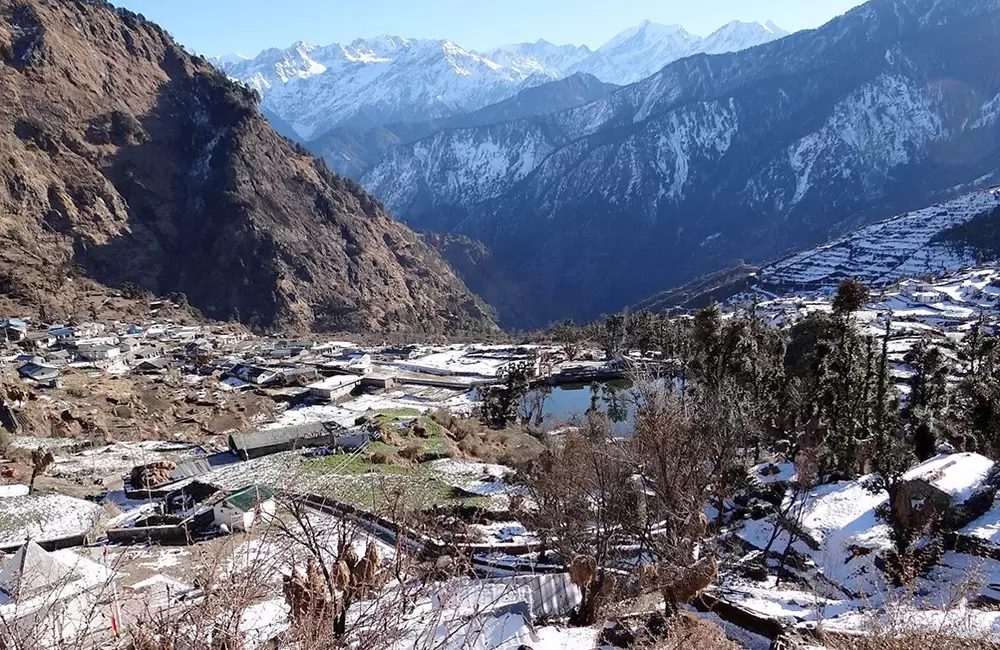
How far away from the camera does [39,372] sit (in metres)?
42.8

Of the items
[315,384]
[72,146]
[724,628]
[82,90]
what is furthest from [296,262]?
[724,628]

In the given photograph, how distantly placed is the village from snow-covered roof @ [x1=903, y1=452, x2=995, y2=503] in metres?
0.07

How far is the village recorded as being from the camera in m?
8.52

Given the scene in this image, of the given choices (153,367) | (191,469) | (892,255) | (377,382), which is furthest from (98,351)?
(892,255)

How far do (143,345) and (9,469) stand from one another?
46.4 meters

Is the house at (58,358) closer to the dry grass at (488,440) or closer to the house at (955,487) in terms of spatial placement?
the dry grass at (488,440)

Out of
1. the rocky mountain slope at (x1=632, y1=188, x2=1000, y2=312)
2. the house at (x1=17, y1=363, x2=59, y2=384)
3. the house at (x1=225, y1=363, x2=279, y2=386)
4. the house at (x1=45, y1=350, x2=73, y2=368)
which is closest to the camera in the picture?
the house at (x1=17, y1=363, x2=59, y2=384)

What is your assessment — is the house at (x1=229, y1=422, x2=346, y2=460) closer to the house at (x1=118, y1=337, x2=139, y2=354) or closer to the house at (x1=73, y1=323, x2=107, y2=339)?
the house at (x1=118, y1=337, x2=139, y2=354)

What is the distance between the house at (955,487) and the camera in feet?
60.8

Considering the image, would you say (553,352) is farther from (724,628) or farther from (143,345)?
(724,628)

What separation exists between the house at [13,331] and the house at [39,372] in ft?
60.7

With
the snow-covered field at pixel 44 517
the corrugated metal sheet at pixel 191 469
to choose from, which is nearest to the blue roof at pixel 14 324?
the corrugated metal sheet at pixel 191 469

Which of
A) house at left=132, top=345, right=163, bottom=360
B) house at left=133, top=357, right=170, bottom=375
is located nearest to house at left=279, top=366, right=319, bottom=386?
house at left=133, top=357, right=170, bottom=375

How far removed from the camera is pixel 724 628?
12758mm
